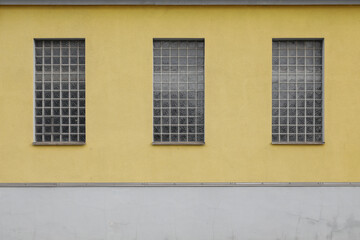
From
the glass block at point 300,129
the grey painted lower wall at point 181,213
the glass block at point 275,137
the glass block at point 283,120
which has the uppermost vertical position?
the glass block at point 283,120

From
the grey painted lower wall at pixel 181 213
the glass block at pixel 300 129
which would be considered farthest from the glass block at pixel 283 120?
the grey painted lower wall at pixel 181 213

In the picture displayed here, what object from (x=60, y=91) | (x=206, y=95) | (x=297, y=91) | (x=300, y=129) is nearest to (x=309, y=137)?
(x=300, y=129)

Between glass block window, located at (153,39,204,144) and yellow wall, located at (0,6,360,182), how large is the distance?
1.03 ft

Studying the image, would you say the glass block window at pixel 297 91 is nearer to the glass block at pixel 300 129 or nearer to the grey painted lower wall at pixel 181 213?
the glass block at pixel 300 129

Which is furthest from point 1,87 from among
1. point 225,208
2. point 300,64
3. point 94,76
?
point 300,64

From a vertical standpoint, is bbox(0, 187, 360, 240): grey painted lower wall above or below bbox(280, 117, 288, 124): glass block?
below

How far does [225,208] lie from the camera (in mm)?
9711

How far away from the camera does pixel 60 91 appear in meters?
10.2

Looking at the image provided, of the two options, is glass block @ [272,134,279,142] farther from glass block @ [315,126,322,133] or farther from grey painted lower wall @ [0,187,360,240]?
grey painted lower wall @ [0,187,360,240]

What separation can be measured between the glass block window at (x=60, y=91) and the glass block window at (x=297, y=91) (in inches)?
205

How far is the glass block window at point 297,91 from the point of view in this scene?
1009 cm

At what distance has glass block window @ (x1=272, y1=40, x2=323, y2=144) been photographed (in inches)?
397

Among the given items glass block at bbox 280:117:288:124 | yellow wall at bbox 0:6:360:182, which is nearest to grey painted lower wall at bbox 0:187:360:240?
yellow wall at bbox 0:6:360:182

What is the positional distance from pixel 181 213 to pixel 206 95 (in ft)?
10.2
